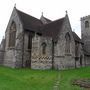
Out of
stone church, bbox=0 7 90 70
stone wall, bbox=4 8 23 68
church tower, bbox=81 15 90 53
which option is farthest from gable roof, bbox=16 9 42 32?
church tower, bbox=81 15 90 53

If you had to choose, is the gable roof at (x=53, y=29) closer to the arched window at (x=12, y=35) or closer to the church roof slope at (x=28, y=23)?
the church roof slope at (x=28, y=23)

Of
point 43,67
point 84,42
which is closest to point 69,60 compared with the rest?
point 43,67

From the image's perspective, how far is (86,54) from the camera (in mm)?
A: 41594

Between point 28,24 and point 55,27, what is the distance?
5995mm

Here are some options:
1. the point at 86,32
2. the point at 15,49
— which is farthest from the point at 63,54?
the point at 86,32

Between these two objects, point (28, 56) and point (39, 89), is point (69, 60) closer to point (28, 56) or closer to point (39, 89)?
point (28, 56)

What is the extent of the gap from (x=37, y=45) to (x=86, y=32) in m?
22.9

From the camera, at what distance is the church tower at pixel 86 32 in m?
44.9

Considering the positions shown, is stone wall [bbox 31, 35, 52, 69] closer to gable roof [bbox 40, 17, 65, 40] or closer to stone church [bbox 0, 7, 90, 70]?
stone church [bbox 0, 7, 90, 70]

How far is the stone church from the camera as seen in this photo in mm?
28344

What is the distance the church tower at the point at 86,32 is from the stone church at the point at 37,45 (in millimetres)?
9085

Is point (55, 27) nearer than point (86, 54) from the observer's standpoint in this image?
Yes

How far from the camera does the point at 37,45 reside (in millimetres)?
28578

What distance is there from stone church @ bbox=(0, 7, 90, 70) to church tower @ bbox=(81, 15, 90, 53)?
29.8 ft
